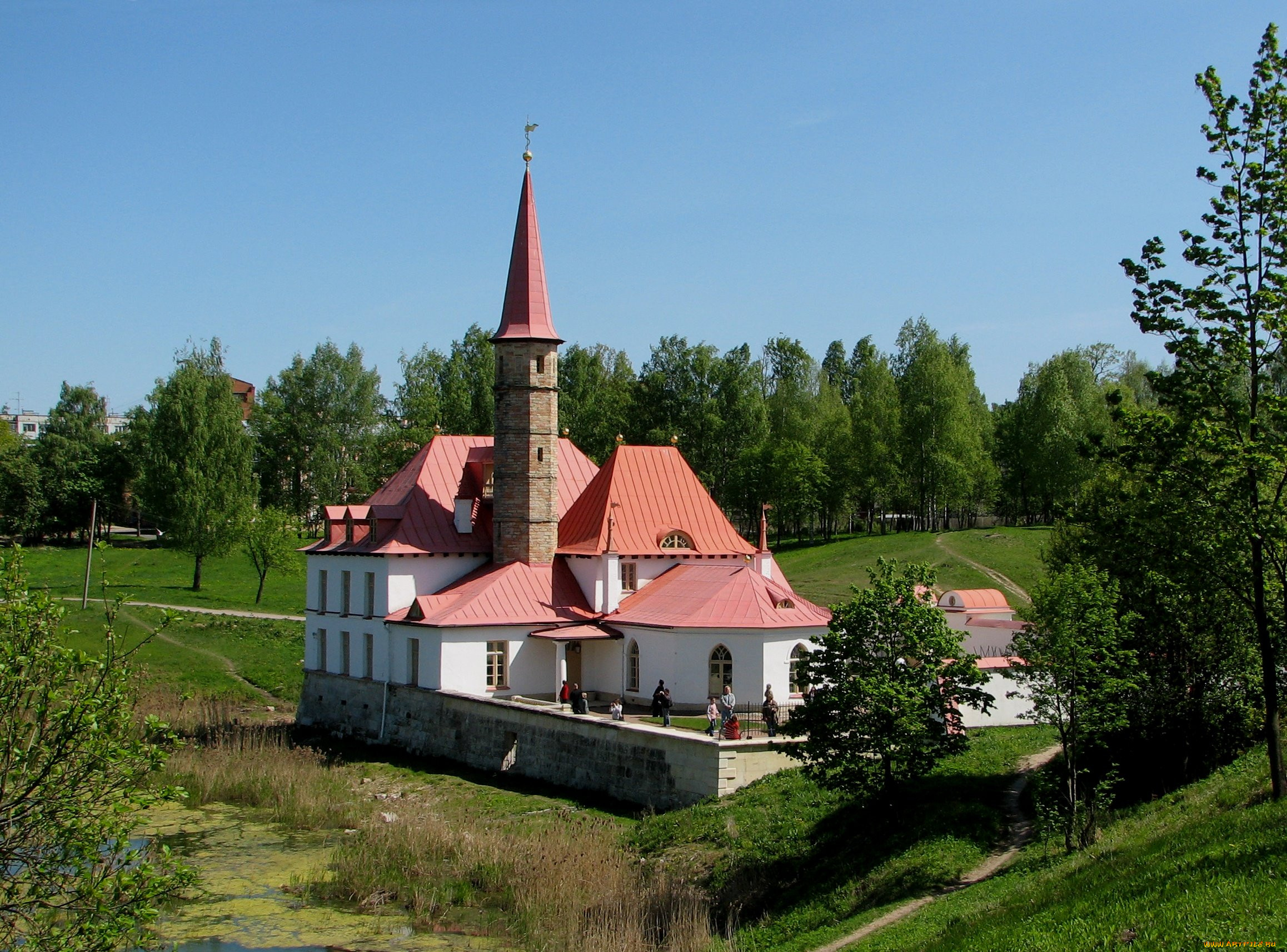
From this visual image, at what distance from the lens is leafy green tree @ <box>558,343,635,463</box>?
7162cm

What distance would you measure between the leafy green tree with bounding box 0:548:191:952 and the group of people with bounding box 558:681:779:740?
1635cm

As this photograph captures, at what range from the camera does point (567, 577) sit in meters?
37.3

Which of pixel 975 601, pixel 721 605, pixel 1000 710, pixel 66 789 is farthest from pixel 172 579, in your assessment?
pixel 66 789

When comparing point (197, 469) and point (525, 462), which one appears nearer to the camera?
point (525, 462)

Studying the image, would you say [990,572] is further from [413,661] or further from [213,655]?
[213,655]

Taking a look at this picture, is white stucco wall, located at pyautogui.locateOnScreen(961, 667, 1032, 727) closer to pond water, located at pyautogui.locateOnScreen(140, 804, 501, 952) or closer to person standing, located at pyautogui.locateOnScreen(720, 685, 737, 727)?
person standing, located at pyautogui.locateOnScreen(720, 685, 737, 727)

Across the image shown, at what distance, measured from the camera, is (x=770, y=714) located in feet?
89.5

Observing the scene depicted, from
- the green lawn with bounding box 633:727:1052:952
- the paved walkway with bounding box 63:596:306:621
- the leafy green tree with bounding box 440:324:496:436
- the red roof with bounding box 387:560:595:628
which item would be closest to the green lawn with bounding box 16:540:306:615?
the paved walkway with bounding box 63:596:306:621

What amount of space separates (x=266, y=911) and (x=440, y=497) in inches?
776

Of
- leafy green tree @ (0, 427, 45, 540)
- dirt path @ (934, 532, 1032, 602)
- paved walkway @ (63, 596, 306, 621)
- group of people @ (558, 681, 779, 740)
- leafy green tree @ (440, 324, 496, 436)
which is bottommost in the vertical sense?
group of people @ (558, 681, 779, 740)

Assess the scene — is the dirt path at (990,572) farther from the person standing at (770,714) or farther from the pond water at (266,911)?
the pond water at (266,911)

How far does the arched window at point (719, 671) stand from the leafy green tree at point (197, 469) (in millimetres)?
38016

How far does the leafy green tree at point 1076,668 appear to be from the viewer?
18.4m

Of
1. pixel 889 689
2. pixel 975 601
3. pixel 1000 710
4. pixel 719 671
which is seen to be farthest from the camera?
pixel 975 601
